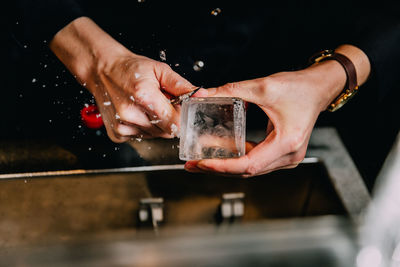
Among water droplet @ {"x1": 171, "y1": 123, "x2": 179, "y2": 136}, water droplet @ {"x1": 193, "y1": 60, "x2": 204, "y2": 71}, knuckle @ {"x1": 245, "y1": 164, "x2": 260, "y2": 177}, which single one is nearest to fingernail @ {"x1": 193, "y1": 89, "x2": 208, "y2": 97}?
water droplet @ {"x1": 171, "y1": 123, "x2": 179, "y2": 136}

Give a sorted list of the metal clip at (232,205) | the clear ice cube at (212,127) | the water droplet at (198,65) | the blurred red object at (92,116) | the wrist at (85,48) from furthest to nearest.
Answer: the metal clip at (232,205), the water droplet at (198,65), the blurred red object at (92,116), the wrist at (85,48), the clear ice cube at (212,127)

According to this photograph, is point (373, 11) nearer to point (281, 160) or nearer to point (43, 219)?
point (281, 160)

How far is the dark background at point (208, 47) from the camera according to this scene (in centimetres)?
119

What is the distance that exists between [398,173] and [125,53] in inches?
49.8

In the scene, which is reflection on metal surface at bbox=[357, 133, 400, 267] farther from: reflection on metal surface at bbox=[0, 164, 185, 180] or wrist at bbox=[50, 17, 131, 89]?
wrist at bbox=[50, 17, 131, 89]

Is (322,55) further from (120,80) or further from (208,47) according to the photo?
(120,80)

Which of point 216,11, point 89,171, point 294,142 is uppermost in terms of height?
point 216,11

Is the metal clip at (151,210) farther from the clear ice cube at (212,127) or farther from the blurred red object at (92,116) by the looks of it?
the clear ice cube at (212,127)

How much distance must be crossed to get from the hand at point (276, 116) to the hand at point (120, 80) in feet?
0.42

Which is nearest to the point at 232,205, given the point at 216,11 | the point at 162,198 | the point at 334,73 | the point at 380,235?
the point at 162,198

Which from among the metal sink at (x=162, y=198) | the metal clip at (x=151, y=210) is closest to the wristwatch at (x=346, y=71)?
the metal sink at (x=162, y=198)

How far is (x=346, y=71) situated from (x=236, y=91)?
0.47 metres

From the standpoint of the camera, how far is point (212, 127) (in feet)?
3.05

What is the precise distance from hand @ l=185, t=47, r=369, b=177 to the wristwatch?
143mm
